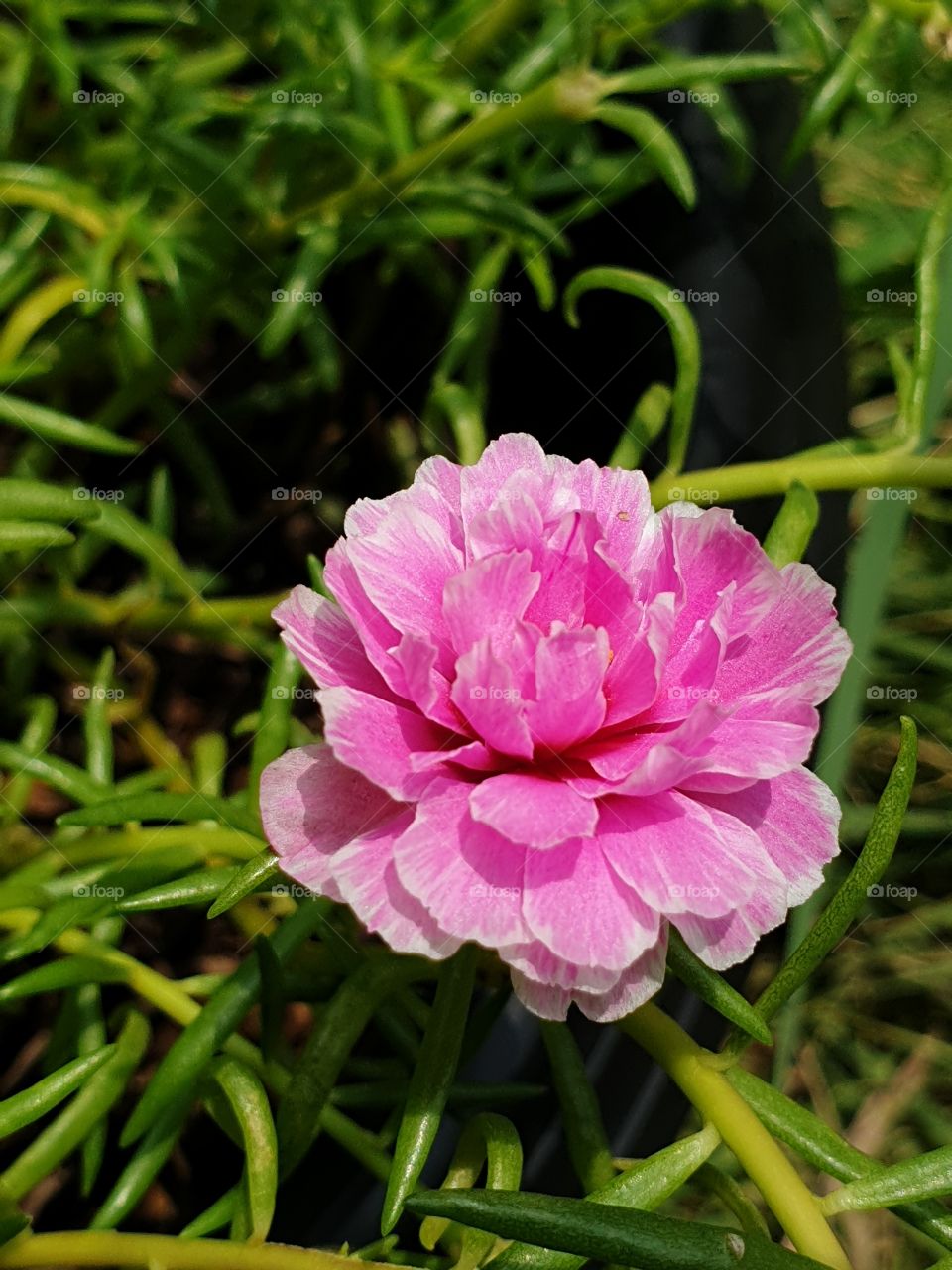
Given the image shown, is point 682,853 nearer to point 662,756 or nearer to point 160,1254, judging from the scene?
point 662,756

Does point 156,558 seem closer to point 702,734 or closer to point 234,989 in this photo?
point 234,989

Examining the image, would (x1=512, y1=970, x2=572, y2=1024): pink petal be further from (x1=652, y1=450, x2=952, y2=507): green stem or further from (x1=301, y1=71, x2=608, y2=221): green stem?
(x1=301, y1=71, x2=608, y2=221): green stem

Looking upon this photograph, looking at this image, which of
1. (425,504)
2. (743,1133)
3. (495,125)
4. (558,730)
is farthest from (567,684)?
(495,125)

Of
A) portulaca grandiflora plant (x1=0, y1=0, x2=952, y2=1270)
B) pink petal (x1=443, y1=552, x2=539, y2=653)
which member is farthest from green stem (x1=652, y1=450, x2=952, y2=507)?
pink petal (x1=443, y1=552, x2=539, y2=653)

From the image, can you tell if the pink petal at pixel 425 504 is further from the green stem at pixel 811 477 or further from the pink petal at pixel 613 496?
the green stem at pixel 811 477

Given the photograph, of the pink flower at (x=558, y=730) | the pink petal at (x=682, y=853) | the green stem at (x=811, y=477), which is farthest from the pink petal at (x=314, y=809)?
the green stem at (x=811, y=477)

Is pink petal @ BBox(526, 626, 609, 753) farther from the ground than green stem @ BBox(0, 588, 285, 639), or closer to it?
farther from the ground

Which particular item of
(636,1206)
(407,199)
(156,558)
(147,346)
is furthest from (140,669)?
(636,1206)
